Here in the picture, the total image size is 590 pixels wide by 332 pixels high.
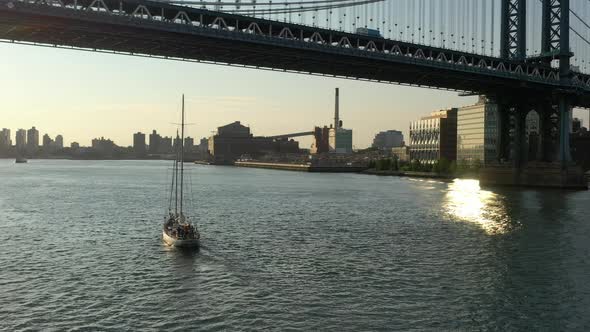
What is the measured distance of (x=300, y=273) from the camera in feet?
96.4

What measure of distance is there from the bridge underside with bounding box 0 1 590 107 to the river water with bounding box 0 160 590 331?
18255 millimetres

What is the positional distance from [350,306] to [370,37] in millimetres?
59712

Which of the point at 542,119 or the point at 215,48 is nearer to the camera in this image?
the point at 215,48

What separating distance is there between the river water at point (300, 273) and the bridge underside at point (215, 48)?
1826 centimetres

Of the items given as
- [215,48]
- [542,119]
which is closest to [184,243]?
[215,48]

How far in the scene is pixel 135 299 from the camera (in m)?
24.5

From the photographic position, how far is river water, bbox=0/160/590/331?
22047 mm

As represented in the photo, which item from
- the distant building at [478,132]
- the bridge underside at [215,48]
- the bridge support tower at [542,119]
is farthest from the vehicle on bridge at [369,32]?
the distant building at [478,132]

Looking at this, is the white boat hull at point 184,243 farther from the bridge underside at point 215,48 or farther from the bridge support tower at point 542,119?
the bridge support tower at point 542,119

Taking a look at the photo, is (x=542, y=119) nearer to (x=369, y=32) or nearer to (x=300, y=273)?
(x=369, y=32)

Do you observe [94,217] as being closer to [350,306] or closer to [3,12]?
[3,12]

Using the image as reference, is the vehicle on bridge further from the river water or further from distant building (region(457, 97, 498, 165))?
distant building (region(457, 97, 498, 165))

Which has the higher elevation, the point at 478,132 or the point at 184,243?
the point at 478,132

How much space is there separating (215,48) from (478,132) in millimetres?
131909
